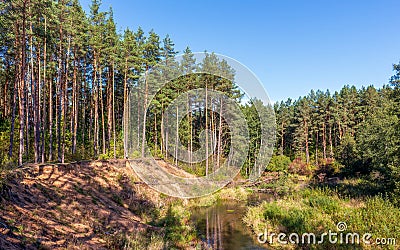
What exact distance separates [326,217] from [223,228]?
615 cm

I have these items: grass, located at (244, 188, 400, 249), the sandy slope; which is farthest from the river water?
the sandy slope

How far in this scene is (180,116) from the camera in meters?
38.8

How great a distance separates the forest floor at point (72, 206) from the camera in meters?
7.75

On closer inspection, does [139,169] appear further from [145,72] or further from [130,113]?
[130,113]

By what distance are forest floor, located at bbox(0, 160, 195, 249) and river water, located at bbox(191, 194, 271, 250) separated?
301 centimetres

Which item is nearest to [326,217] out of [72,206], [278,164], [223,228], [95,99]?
[223,228]

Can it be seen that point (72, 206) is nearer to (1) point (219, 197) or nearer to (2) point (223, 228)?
(2) point (223, 228)

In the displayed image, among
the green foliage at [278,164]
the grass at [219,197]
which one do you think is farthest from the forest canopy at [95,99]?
the grass at [219,197]

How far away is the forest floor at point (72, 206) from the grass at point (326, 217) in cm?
694

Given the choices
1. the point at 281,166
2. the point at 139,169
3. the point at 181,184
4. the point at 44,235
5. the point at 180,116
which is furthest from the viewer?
the point at 281,166

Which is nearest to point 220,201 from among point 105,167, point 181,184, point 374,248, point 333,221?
point 181,184

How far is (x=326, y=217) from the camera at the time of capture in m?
13.7

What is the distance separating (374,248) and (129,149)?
92.5ft

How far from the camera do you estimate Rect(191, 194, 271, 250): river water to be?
13164 mm
